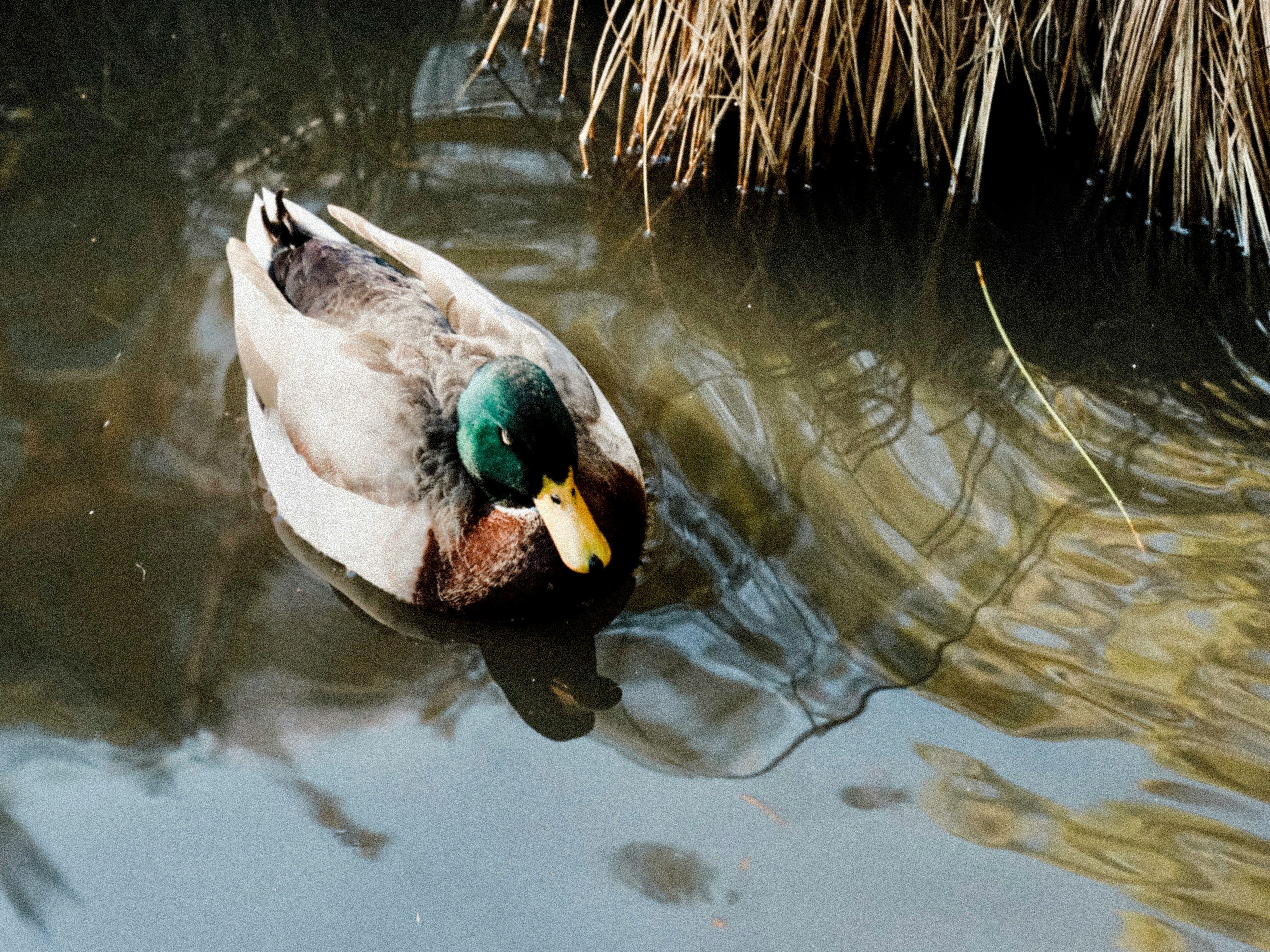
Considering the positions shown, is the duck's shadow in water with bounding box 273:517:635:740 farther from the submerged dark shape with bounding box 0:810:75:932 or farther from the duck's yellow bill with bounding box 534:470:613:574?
the submerged dark shape with bounding box 0:810:75:932

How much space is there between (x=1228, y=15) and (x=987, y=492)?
1.93 m

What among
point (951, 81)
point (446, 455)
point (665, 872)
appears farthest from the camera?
point (951, 81)

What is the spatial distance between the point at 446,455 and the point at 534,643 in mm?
537

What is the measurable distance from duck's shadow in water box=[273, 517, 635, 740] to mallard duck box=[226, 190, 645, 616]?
0.05 meters

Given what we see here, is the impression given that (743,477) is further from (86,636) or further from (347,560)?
(86,636)

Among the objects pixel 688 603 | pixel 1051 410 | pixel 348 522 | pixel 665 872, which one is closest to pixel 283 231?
pixel 348 522

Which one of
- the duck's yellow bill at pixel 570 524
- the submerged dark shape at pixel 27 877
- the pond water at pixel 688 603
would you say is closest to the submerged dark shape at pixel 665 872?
the pond water at pixel 688 603

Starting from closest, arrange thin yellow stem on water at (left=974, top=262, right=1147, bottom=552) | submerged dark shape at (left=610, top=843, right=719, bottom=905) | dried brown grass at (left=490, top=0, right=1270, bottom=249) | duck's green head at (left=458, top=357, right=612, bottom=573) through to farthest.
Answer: submerged dark shape at (left=610, top=843, right=719, bottom=905) → duck's green head at (left=458, top=357, right=612, bottom=573) → thin yellow stem on water at (left=974, top=262, right=1147, bottom=552) → dried brown grass at (left=490, top=0, right=1270, bottom=249)

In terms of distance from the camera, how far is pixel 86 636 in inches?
133

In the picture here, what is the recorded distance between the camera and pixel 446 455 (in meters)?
3.35

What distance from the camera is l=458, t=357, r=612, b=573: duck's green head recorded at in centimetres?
310

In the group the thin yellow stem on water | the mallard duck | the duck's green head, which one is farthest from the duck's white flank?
the thin yellow stem on water

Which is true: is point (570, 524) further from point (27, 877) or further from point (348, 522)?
point (27, 877)

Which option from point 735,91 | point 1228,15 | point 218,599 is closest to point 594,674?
point 218,599
